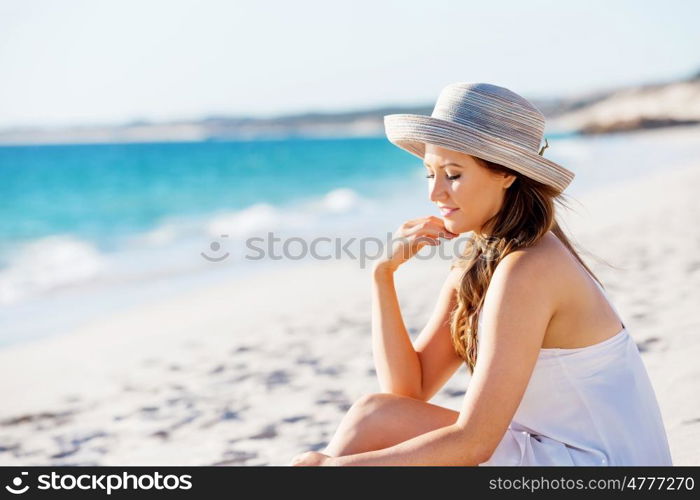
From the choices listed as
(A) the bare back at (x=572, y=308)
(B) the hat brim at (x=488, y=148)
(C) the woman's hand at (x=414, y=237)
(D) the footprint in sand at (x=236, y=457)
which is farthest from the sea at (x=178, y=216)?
(A) the bare back at (x=572, y=308)

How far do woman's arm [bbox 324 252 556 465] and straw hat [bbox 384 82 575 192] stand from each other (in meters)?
0.33

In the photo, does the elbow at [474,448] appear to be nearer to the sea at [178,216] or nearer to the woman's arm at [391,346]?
the woman's arm at [391,346]

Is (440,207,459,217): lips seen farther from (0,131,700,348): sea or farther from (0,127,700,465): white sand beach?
(0,131,700,348): sea

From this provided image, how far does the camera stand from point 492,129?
231 cm

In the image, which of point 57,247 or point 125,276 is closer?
point 125,276

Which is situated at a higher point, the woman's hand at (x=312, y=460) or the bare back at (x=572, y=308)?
the bare back at (x=572, y=308)

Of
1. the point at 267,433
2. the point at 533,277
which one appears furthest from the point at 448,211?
the point at 267,433

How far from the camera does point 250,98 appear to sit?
2840 inches

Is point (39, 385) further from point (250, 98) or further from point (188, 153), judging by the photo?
point (250, 98)

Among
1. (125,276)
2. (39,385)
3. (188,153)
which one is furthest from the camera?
(188,153)

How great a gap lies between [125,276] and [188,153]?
126 ft

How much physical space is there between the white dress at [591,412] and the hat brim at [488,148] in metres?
0.51

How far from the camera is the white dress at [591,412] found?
2.23m
